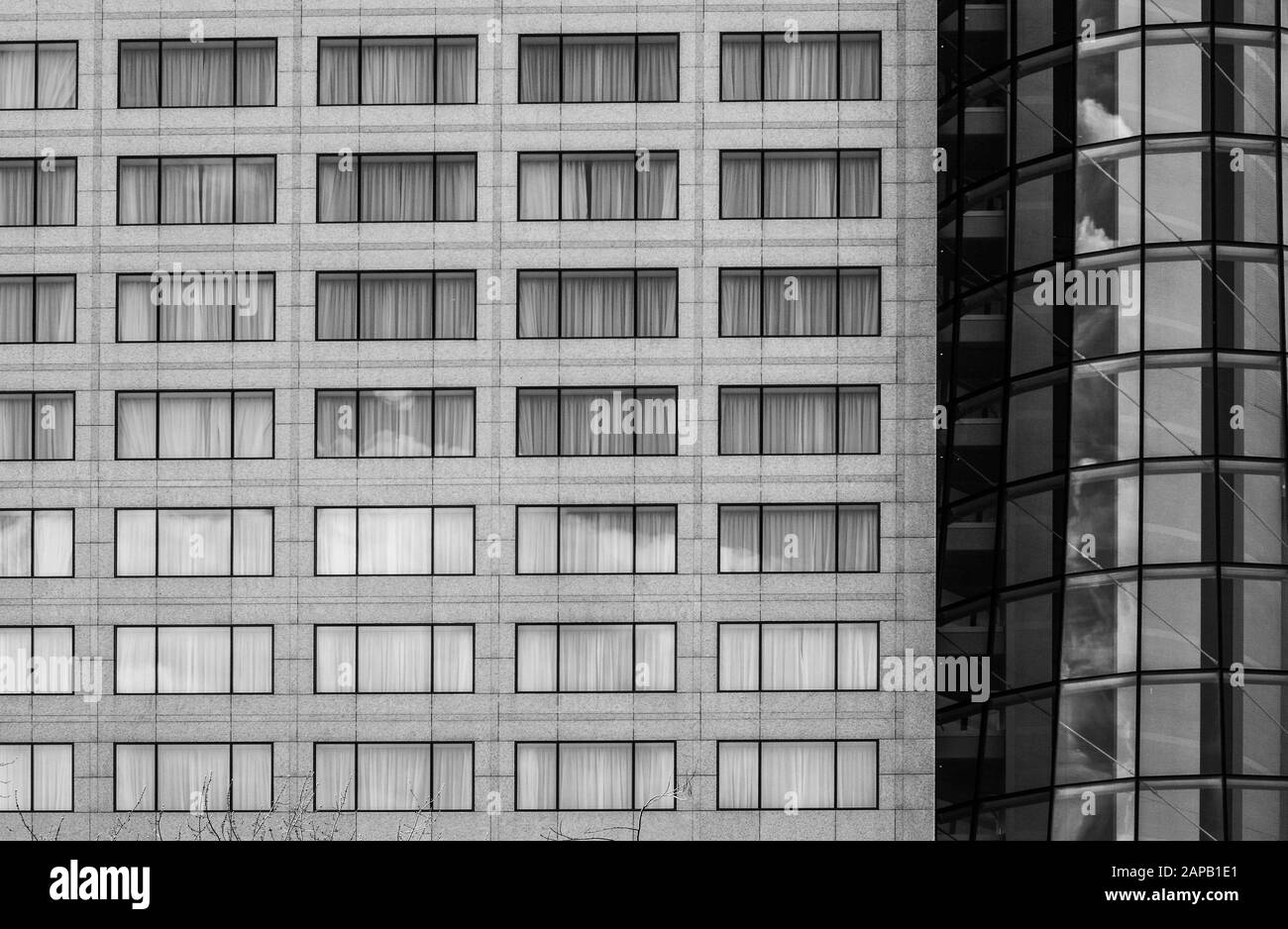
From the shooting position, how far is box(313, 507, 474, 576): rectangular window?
128 feet

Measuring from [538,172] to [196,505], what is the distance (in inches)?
545

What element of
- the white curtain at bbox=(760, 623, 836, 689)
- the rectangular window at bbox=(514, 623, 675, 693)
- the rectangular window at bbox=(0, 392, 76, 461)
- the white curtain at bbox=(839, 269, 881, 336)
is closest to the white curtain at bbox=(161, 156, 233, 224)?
the rectangular window at bbox=(0, 392, 76, 461)

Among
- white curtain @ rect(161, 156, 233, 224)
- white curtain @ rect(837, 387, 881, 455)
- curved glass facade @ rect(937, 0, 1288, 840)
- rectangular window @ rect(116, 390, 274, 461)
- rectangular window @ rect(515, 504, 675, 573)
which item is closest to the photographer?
curved glass facade @ rect(937, 0, 1288, 840)

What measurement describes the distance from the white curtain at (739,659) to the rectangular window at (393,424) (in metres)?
9.13

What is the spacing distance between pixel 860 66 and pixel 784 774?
20.4m

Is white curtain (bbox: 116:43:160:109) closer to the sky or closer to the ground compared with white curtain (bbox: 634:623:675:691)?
closer to the sky

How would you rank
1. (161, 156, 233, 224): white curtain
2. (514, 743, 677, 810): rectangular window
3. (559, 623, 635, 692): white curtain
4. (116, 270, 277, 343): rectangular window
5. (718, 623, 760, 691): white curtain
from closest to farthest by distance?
1. (514, 743, 677, 810): rectangular window
2. (718, 623, 760, 691): white curtain
3. (559, 623, 635, 692): white curtain
4. (116, 270, 277, 343): rectangular window
5. (161, 156, 233, 224): white curtain

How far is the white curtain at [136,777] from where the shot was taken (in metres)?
38.8

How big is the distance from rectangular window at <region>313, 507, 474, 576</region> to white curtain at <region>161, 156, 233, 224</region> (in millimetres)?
9523

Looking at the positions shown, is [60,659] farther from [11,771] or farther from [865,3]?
[865,3]

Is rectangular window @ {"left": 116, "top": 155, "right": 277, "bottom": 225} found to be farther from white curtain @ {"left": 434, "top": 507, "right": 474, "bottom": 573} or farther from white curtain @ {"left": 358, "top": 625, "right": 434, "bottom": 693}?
white curtain @ {"left": 358, "top": 625, "right": 434, "bottom": 693}

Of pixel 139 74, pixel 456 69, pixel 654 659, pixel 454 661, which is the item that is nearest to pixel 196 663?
pixel 454 661

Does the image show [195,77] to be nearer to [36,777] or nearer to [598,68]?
[598,68]

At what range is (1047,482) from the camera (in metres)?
36.6
